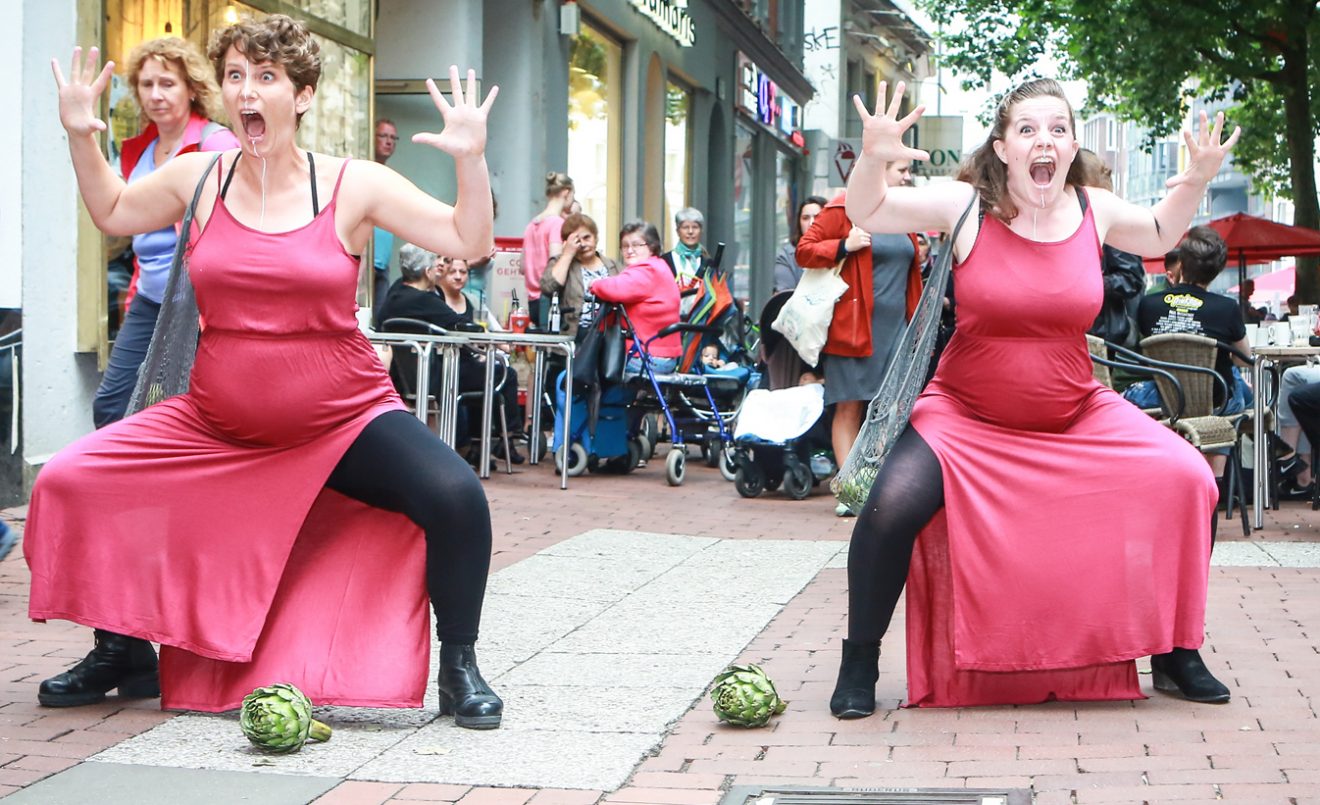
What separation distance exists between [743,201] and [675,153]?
5986 mm

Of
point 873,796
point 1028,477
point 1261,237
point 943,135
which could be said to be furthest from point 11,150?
point 943,135

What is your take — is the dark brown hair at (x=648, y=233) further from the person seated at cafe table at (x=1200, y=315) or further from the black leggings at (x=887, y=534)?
the black leggings at (x=887, y=534)

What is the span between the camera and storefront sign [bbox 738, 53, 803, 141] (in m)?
30.4

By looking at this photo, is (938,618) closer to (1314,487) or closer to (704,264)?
(1314,487)

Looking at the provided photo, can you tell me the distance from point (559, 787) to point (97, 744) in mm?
1245

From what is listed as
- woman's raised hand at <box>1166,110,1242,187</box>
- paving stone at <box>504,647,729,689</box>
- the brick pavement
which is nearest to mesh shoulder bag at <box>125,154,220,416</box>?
the brick pavement

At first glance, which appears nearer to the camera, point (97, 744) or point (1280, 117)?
point (97, 744)

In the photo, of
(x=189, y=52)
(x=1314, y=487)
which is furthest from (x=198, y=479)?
(x=1314, y=487)

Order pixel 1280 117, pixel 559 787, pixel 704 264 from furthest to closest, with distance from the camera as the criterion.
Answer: pixel 1280 117
pixel 704 264
pixel 559 787

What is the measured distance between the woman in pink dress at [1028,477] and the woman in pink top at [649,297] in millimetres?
7176

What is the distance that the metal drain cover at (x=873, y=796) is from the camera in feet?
13.3

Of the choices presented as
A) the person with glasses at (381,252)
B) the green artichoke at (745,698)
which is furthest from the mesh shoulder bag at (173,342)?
the person with glasses at (381,252)

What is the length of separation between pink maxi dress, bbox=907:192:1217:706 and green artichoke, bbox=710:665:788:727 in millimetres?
486

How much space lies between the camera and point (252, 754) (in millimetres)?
4508
